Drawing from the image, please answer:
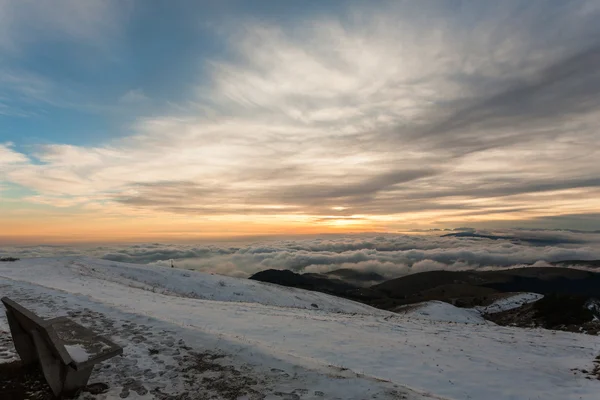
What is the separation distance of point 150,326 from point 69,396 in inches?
233

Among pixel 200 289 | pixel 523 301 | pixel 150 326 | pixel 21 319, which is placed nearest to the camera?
pixel 21 319

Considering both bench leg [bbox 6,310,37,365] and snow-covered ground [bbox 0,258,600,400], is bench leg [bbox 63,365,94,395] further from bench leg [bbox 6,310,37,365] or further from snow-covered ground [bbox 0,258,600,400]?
bench leg [bbox 6,310,37,365]

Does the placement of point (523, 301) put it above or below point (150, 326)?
below

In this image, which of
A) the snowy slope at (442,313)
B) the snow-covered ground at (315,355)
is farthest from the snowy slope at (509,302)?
the snow-covered ground at (315,355)

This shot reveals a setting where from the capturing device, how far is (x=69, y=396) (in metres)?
7.31

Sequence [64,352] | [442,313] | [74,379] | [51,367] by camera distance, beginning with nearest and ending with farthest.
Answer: [64,352]
[51,367]
[74,379]
[442,313]

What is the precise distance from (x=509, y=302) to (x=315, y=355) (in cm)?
12440

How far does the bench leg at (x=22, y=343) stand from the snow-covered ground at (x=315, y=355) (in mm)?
1800

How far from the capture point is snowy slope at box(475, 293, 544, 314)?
10806 cm

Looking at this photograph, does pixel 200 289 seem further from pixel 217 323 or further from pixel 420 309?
pixel 420 309

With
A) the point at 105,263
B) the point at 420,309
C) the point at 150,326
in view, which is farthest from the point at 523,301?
the point at 150,326

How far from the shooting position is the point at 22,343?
8.53 meters

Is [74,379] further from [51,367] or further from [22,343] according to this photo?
[22,343]

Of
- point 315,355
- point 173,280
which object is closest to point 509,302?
point 173,280
